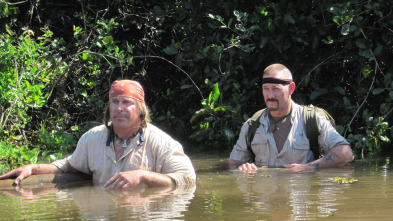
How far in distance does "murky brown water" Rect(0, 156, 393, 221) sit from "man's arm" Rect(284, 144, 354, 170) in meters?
0.25

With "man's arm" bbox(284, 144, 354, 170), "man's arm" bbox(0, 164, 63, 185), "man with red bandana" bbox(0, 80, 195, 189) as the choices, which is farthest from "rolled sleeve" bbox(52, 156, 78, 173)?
"man's arm" bbox(284, 144, 354, 170)

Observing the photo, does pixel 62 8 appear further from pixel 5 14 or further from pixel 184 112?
pixel 184 112

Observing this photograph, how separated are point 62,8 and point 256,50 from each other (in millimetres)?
3751

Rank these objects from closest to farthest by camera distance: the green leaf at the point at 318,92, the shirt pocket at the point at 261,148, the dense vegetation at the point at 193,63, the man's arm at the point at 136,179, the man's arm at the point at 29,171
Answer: the man's arm at the point at 136,179 < the man's arm at the point at 29,171 < the shirt pocket at the point at 261,148 < the dense vegetation at the point at 193,63 < the green leaf at the point at 318,92

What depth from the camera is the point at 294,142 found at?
25.3ft

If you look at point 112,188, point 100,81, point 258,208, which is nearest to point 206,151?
point 100,81

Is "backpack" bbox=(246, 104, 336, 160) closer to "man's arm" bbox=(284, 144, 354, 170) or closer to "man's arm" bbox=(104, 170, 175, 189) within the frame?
"man's arm" bbox=(284, 144, 354, 170)

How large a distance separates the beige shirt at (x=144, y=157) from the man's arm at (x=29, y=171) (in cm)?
39

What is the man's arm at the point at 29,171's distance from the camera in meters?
6.46

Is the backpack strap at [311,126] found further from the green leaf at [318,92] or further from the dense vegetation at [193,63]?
the green leaf at [318,92]

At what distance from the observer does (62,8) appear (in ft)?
39.4

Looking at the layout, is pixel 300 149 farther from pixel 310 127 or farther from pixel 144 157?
pixel 144 157

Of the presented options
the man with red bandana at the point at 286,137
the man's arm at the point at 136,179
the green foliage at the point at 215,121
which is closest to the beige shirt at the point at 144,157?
the man's arm at the point at 136,179

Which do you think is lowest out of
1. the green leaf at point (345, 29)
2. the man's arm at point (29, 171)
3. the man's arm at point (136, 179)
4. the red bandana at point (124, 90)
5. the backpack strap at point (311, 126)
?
the man's arm at point (136, 179)
